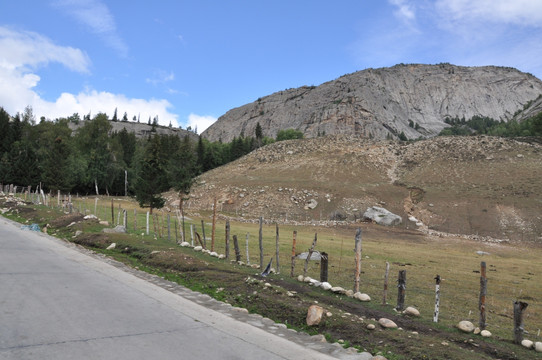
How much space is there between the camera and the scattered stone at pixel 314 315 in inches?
348

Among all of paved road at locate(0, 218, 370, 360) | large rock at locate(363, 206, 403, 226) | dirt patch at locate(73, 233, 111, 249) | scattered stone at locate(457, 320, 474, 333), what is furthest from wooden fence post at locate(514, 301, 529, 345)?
large rock at locate(363, 206, 403, 226)

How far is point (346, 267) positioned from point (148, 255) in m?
11.1

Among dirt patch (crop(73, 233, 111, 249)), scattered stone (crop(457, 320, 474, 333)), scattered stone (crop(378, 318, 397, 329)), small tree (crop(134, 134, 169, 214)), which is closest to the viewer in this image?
scattered stone (crop(378, 318, 397, 329))

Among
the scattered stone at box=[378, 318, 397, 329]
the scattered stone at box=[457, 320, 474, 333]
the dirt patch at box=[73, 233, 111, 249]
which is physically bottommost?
the dirt patch at box=[73, 233, 111, 249]

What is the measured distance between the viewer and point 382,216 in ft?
177

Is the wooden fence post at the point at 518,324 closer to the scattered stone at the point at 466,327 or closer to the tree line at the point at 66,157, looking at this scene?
the scattered stone at the point at 466,327

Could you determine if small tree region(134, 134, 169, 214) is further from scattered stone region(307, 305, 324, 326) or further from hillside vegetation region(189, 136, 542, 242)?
scattered stone region(307, 305, 324, 326)

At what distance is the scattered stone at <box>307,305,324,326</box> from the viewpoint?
884 cm

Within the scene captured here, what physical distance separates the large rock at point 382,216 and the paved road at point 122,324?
45204 millimetres

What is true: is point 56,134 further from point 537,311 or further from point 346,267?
point 537,311

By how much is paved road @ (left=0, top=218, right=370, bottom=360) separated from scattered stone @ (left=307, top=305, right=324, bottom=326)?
67cm

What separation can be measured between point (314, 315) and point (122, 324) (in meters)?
4.25

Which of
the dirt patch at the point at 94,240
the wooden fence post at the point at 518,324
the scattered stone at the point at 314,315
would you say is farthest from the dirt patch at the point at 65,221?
the wooden fence post at the point at 518,324

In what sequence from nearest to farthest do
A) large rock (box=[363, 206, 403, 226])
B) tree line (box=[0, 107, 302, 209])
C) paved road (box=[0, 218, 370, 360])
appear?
1. paved road (box=[0, 218, 370, 360])
2. large rock (box=[363, 206, 403, 226])
3. tree line (box=[0, 107, 302, 209])
